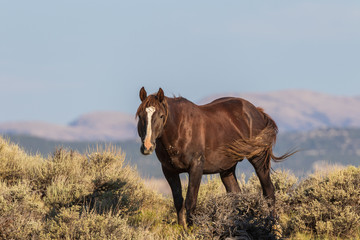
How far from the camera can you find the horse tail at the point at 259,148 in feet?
33.1

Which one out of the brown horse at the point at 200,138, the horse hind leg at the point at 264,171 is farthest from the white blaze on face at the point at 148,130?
the horse hind leg at the point at 264,171

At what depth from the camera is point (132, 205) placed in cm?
1184

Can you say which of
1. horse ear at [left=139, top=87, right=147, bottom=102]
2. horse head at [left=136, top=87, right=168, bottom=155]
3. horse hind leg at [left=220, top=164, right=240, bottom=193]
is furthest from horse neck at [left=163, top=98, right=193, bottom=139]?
horse hind leg at [left=220, top=164, right=240, bottom=193]

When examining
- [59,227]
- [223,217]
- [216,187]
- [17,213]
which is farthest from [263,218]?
[216,187]

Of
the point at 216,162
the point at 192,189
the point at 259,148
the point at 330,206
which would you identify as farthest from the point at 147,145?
the point at 330,206

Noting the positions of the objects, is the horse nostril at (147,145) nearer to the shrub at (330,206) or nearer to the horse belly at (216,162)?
the horse belly at (216,162)

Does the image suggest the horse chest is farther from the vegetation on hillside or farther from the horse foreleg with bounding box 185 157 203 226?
the vegetation on hillside

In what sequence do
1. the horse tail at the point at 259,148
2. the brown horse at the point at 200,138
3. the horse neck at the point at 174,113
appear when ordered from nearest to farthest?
1. the brown horse at the point at 200,138
2. the horse neck at the point at 174,113
3. the horse tail at the point at 259,148

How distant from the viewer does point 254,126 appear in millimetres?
10820

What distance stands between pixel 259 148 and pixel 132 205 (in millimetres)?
3229

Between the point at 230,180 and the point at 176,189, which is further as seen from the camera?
the point at 230,180

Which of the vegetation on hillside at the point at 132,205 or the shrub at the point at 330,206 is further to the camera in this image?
the shrub at the point at 330,206

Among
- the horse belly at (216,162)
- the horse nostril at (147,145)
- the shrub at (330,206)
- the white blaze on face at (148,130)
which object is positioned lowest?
the shrub at (330,206)

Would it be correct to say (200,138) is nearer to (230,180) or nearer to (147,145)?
(147,145)
